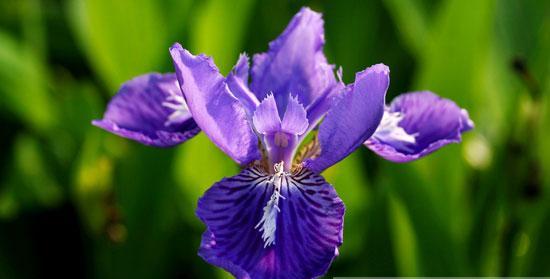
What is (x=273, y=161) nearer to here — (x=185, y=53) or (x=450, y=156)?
(x=185, y=53)

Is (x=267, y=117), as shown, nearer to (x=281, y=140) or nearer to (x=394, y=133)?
(x=281, y=140)

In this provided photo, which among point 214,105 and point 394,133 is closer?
point 214,105

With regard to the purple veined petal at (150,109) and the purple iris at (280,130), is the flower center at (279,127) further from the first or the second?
the purple veined petal at (150,109)

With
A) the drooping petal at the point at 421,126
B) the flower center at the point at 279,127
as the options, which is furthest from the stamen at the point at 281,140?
the drooping petal at the point at 421,126

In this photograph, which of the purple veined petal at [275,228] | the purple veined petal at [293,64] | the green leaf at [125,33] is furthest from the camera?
the green leaf at [125,33]

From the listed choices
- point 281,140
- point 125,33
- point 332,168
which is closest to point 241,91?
point 281,140

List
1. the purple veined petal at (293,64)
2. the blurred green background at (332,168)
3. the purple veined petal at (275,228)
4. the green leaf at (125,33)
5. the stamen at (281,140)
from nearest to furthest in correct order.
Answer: the purple veined petal at (275,228), the stamen at (281,140), the purple veined petal at (293,64), the blurred green background at (332,168), the green leaf at (125,33)
